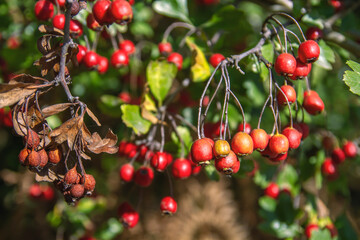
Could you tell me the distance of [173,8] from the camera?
200 centimetres

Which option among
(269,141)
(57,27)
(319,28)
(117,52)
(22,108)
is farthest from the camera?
(117,52)

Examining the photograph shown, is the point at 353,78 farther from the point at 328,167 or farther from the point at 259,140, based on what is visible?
the point at 328,167

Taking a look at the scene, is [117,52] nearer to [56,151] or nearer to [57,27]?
[57,27]

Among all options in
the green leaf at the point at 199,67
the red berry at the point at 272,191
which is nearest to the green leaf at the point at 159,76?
the green leaf at the point at 199,67

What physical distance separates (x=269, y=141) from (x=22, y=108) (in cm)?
82

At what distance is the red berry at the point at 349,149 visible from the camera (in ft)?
7.04

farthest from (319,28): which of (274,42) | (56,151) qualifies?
(56,151)

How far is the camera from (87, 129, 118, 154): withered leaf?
1.22 meters

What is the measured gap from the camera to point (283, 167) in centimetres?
230

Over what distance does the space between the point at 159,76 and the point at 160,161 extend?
43 centimetres

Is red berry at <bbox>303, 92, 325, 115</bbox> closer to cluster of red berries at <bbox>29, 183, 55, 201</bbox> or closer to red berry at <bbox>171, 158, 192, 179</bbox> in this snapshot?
red berry at <bbox>171, 158, 192, 179</bbox>

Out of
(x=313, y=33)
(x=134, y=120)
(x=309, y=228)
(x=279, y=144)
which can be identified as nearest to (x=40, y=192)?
(x=134, y=120)

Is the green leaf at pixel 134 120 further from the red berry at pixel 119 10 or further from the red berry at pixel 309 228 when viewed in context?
the red berry at pixel 309 228

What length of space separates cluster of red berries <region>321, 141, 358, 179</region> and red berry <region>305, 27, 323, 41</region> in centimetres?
78
